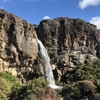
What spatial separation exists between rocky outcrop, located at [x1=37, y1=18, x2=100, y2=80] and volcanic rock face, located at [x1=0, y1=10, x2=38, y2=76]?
26.3ft

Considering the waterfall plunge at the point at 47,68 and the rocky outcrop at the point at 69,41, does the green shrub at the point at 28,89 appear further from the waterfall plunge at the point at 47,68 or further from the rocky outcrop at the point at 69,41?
the rocky outcrop at the point at 69,41

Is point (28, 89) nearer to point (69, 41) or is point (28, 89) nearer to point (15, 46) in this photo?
point (15, 46)

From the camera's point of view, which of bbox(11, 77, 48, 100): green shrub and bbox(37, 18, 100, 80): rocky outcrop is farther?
bbox(37, 18, 100, 80): rocky outcrop

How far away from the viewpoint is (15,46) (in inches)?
1559

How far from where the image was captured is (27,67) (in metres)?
41.7

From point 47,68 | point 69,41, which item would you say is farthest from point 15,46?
point 69,41

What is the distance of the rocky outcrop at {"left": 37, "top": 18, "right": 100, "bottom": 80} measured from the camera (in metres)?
50.6

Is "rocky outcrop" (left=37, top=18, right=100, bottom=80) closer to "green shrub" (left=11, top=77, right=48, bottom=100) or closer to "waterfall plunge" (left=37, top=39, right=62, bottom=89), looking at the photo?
"waterfall plunge" (left=37, top=39, right=62, bottom=89)

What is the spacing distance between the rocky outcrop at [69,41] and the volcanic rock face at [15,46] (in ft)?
26.3

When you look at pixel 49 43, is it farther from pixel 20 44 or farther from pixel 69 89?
pixel 69 89

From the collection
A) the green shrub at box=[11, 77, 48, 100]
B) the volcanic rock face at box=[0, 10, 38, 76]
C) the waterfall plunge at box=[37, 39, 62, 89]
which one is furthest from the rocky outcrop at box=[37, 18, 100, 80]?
the green shrub at box=[11, 77, 48, 100]

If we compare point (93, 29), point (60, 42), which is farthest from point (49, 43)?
point (93, 29)

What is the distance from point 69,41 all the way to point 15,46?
721 inches

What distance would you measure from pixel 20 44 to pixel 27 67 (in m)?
4.34
